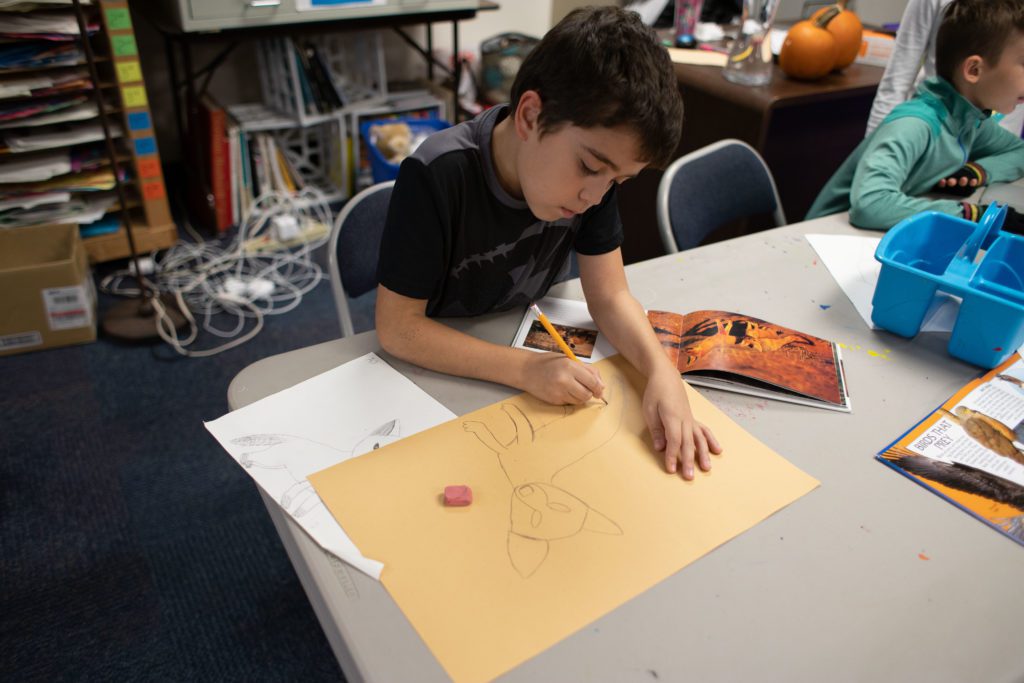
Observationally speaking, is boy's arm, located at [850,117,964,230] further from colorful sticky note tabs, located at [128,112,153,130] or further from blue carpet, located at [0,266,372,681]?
colorful sticky note tabs, located at [128,112,153,130]

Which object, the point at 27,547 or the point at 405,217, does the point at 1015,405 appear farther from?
the point at 27,547

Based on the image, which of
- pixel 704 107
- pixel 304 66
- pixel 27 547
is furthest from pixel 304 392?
pixel 304 66

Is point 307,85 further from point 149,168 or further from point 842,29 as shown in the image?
point 842,29

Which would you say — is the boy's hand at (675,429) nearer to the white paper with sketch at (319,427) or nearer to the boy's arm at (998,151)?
the white paper with sketch at (319,427)

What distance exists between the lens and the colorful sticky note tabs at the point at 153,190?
7.31 feet

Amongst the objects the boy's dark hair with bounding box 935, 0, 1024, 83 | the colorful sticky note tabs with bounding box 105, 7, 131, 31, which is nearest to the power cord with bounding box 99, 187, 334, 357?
the colorful sticky note tabs with bounding box 105, 7, 131, 31

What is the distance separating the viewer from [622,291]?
39.9 inches

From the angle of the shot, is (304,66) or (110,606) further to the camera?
(304,66)

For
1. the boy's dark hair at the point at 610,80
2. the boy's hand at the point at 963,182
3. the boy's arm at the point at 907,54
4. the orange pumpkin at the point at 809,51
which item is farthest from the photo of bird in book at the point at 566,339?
the orange pumpkin at the point at 809,51

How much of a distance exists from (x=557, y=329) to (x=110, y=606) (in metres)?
0.98

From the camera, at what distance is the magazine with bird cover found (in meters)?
0.75

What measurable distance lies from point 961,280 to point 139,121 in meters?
2.14

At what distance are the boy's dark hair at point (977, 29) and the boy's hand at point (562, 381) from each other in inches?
45.2

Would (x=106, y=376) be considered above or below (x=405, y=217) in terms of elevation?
below
